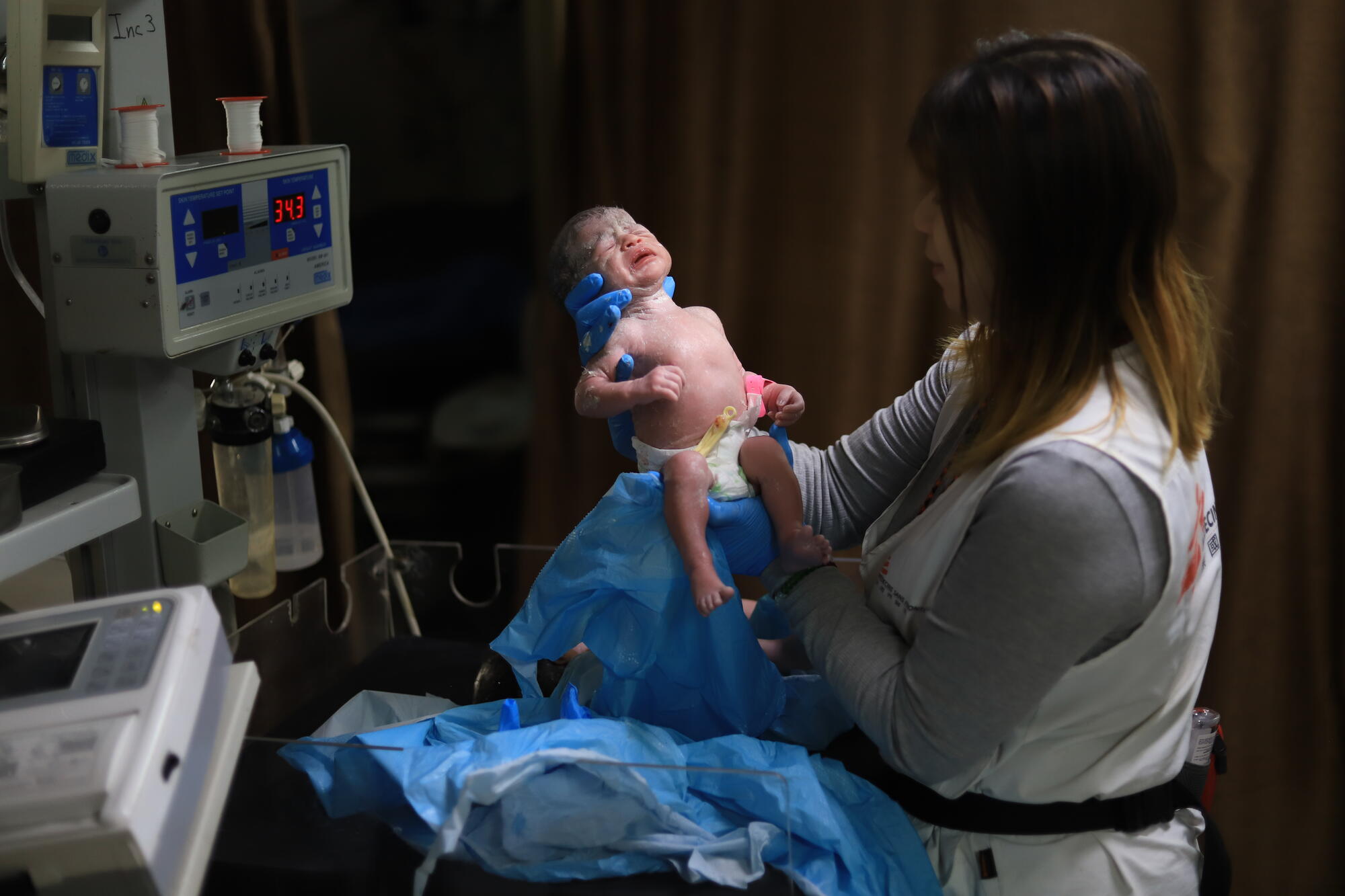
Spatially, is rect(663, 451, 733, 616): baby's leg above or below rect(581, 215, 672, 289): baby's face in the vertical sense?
below

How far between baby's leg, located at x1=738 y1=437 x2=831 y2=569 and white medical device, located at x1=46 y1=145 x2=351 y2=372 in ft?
2.06

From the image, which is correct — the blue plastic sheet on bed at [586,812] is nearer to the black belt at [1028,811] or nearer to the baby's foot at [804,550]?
the black belt at [1028,811]

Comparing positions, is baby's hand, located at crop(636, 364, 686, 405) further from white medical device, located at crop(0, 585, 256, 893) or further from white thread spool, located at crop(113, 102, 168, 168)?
white thread spool, located at crop(113, 102, 168, 168)

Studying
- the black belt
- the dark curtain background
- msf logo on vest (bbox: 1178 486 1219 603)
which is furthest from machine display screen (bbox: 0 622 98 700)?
the dark curtain background

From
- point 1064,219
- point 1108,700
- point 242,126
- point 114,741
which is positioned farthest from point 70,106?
point 1108,700

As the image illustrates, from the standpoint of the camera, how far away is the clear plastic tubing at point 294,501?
5.87 ft

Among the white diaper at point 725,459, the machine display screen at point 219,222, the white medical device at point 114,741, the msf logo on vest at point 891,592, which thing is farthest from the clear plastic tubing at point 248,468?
the msf logo on vest at point 891,592

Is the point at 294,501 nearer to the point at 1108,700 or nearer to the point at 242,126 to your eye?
the point at 242,126

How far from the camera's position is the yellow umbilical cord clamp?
4.11ft

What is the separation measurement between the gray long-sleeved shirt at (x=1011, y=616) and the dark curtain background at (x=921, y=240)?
3.47ft

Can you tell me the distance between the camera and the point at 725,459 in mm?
1254

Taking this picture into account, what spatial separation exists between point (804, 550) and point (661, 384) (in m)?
0.24

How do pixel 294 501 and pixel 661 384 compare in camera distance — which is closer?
pixel 661 384

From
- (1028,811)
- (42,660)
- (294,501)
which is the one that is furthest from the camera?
(294,501)
